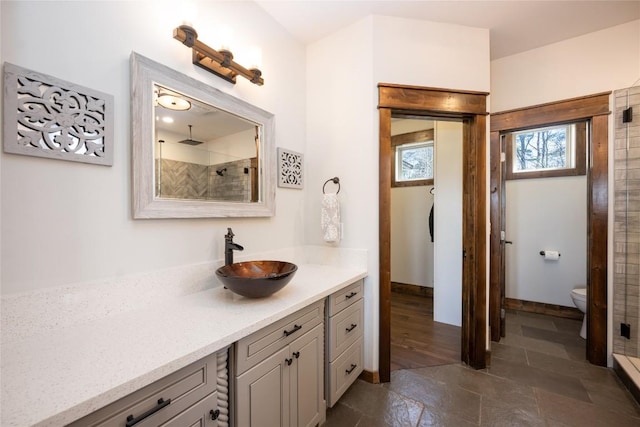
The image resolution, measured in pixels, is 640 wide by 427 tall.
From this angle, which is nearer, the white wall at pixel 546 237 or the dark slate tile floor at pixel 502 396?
the dark slate tile floor at pixel 502 396

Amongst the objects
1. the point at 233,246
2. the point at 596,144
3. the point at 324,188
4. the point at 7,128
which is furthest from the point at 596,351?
the point at 7,128

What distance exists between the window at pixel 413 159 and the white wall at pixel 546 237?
1037mm

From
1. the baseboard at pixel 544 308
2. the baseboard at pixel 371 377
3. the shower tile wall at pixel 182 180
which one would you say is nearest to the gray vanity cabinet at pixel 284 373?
the baseboard at pixel 371 377

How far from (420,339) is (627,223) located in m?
1.89

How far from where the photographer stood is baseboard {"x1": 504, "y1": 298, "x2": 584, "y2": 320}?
10.1 feet

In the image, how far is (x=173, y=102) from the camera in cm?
138

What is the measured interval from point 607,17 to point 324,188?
2534 mm

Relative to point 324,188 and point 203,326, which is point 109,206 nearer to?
point 203,326

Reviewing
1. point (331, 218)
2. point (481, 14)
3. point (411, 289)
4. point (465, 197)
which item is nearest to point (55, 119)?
point (331, 218)

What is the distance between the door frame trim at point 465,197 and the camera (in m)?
1.99

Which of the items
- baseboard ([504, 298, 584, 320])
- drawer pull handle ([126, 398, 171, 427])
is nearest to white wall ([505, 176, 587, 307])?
baseboard ([504, 298, 584, 320])

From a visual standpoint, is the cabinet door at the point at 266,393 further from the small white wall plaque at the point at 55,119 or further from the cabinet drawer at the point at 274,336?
the small white wall plaque at the point at 55,119

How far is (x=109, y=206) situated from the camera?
44.4 inches

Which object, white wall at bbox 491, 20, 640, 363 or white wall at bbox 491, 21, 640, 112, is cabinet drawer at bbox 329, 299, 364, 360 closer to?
white wall at bbox 491, 20, 640, 363
